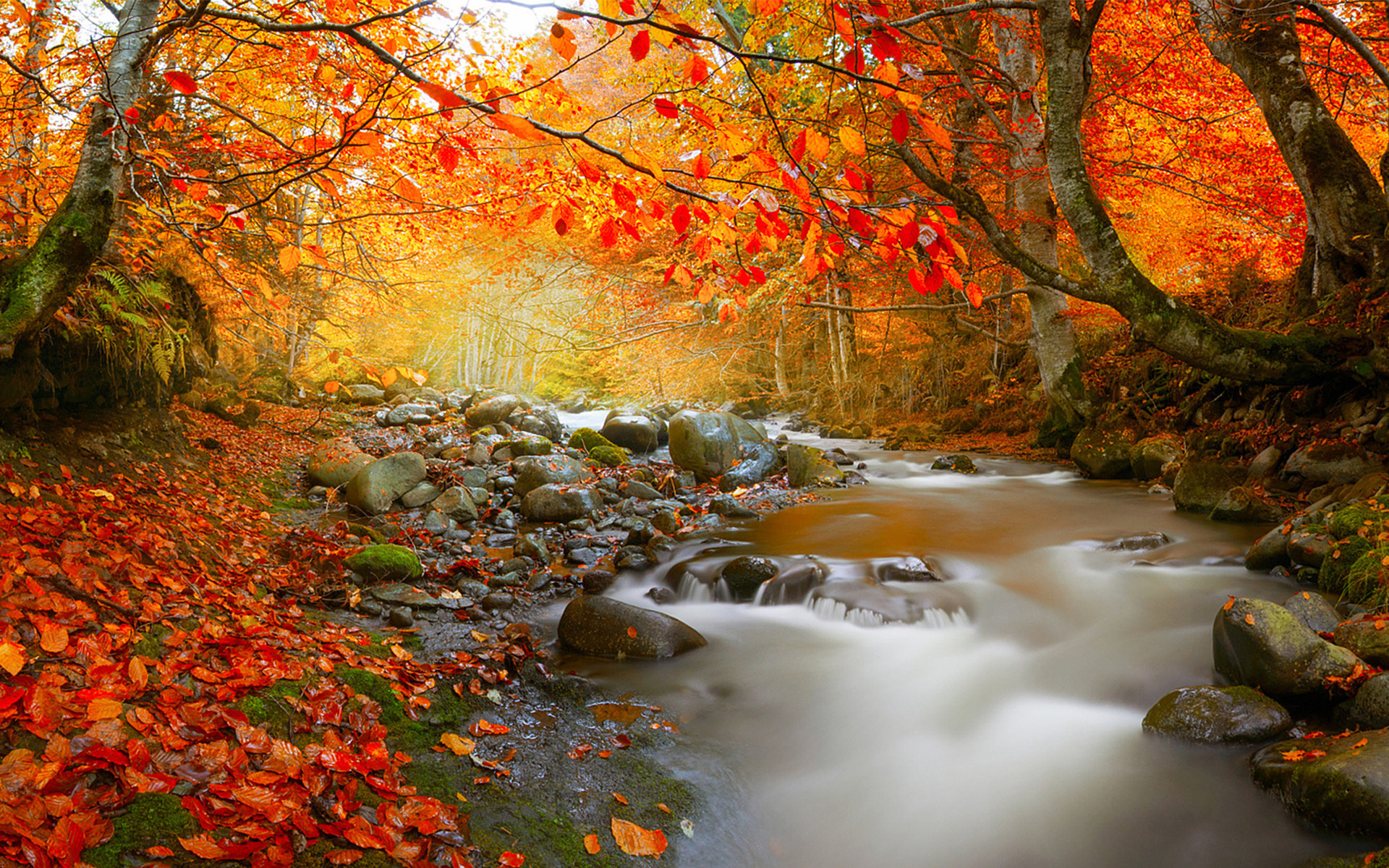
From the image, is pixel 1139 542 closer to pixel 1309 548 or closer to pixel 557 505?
pixel 1309 548

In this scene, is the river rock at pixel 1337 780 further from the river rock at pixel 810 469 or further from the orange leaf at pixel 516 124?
the river rock at pixel 810 469

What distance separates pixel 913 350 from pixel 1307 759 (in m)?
13.3

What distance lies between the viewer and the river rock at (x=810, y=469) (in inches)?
400

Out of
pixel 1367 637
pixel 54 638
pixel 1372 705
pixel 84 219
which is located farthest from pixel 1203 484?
pixel 84 219

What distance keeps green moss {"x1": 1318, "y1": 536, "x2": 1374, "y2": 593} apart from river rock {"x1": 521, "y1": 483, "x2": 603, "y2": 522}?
6.81 m

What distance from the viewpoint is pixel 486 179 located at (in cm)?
963

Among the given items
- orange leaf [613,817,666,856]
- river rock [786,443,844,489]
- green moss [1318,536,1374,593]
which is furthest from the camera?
river rock [786,443,844,489]

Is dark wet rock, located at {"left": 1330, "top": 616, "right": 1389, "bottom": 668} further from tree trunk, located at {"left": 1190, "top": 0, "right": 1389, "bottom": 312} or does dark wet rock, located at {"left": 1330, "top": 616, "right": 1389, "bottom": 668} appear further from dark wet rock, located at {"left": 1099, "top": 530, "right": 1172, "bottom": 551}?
tree trunk, located at {"left": 1190, "top": 0, "right": 1389, "bottom": 312}

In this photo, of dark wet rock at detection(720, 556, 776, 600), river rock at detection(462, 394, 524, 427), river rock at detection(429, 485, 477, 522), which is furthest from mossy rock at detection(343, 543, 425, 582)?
river rock at detection(462, 394, 524, 427)

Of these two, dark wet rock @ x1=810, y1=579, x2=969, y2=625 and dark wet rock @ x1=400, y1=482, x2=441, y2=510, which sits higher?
dark wet rock @ x1=400, y1=482, x2=441, y2=510

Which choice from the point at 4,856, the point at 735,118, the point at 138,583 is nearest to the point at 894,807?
the point at 4,856

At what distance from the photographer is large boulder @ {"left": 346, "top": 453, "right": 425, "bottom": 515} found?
25.4 ft

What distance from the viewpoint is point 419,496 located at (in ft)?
26.8

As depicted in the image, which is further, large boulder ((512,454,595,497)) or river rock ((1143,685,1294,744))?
large boulder ((512,454,595,497))
